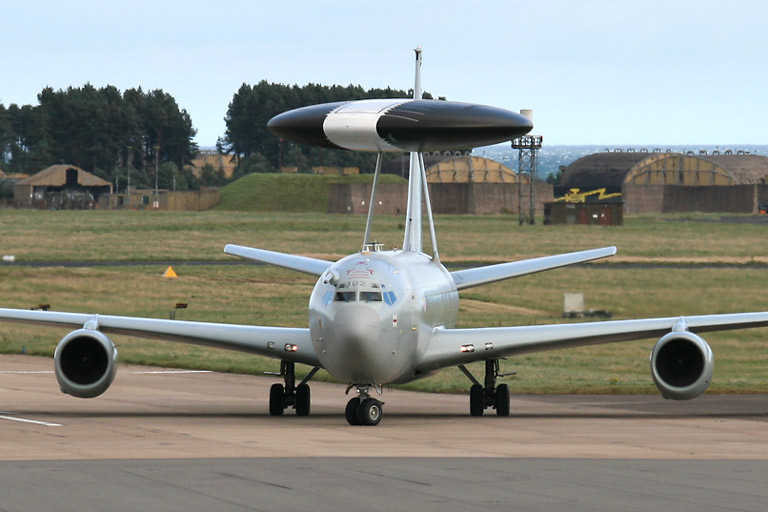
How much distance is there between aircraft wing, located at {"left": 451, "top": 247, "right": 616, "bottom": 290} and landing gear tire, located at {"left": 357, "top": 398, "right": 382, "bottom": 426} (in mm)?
5682

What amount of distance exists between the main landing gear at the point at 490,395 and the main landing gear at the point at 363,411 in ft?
12.0

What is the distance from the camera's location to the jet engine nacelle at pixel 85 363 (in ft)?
87.5

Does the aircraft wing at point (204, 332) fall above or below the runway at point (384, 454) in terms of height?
above

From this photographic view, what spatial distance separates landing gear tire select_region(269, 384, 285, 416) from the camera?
28328 mm

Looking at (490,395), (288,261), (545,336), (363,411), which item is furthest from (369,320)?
(288,261)

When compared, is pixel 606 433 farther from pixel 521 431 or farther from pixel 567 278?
pixel 567 278

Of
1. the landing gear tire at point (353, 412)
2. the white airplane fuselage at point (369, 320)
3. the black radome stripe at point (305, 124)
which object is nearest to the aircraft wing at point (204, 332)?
the white airplane fuselage at point (369, 320)

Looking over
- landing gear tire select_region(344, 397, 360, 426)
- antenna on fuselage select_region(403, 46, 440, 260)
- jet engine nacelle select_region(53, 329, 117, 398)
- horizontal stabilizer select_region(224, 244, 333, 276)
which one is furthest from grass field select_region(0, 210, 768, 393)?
jet engine nacelle select_region(53, 329, 117, 398)

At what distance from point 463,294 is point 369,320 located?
41022 millimetres

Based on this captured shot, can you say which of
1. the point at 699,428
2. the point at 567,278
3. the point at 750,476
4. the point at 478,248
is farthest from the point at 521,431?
the point at 478,248

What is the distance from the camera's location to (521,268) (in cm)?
3033

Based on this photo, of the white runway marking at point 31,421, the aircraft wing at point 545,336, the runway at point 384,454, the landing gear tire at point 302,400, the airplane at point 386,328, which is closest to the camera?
the runway at point 384,454

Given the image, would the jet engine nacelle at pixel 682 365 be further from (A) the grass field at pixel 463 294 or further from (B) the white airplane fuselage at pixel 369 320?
(A) the grass field at pixel 463 294

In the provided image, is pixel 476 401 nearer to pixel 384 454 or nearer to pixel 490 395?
pixel 490 395
